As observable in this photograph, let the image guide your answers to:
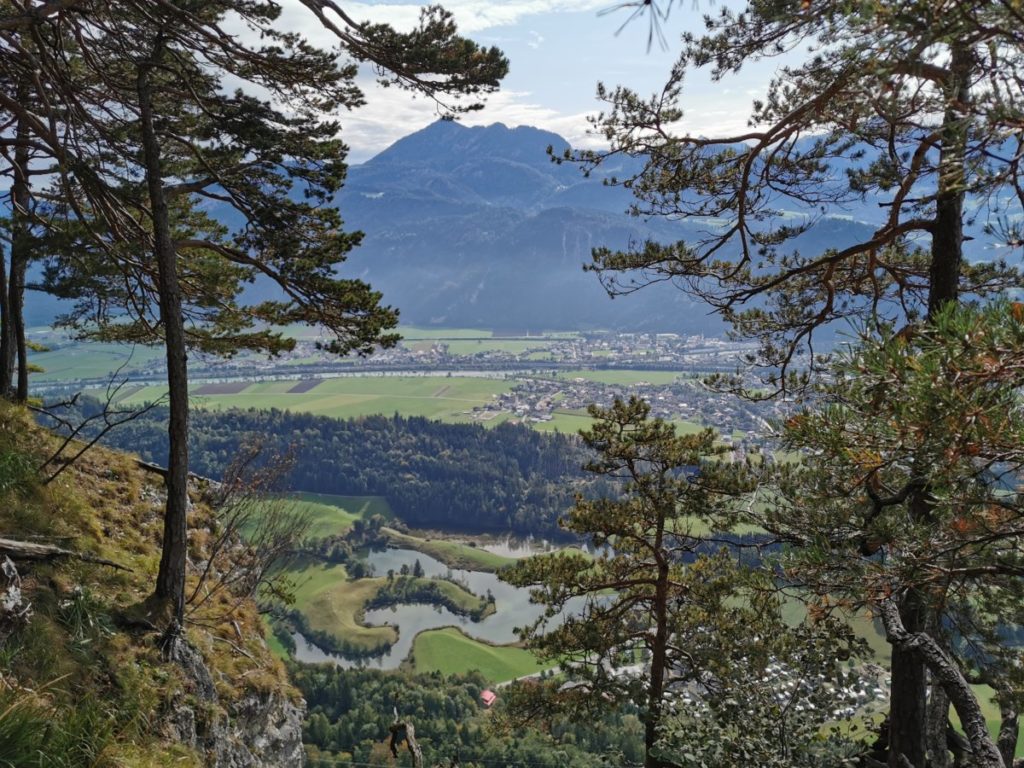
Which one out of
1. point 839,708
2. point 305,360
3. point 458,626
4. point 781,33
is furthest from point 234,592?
point 305,360

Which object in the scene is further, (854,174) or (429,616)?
(429,616)

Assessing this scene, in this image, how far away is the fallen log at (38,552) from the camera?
196 inches

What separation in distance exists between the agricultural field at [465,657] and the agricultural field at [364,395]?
44266mm

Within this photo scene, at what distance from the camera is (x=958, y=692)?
269 centimetres

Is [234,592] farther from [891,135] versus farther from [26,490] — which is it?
[891,135]

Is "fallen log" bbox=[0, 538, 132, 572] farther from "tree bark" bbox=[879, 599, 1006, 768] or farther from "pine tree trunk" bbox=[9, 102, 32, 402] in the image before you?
"tree bark" bbox=[879, 599, 1006, 768]

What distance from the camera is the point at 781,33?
4527 millimetres

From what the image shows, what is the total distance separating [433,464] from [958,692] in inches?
2812

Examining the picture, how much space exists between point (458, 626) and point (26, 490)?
134 ft

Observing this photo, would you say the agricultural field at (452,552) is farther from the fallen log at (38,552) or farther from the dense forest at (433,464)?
the fallen log at (38,552)

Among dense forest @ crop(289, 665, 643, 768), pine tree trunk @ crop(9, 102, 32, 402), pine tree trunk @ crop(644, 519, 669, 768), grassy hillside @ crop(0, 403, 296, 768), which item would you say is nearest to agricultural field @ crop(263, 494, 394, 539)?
dense forest @ crop(289, 665, 643, 768)

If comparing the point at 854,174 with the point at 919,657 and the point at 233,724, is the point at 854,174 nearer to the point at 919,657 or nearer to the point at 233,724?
the point at 919,657

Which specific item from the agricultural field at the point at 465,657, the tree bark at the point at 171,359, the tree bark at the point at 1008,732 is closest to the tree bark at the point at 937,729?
the tree bark at the point at 1008,732

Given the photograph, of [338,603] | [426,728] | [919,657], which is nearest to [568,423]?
[338,603]
